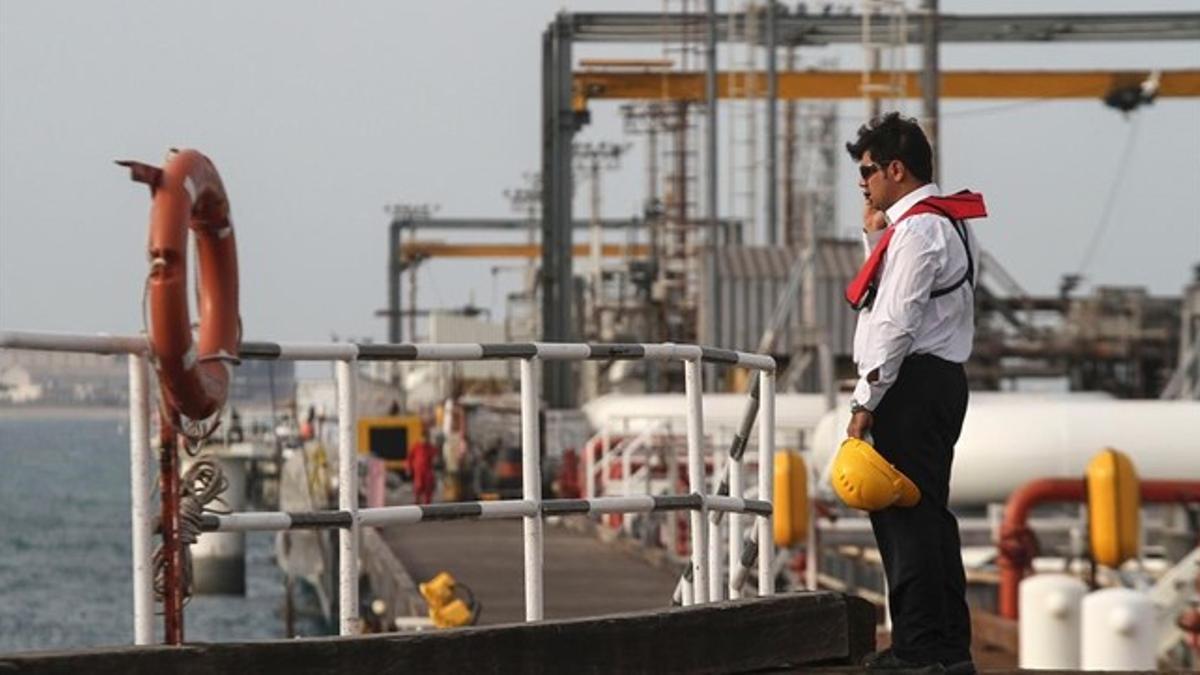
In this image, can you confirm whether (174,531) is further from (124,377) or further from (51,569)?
(51,569)

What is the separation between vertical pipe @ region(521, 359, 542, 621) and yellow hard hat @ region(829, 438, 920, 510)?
1225 millimetres

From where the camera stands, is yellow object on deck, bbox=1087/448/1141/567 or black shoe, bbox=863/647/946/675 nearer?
black shoe, bbox=863/647/946/675

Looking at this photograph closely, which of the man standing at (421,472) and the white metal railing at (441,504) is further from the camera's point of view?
the man standing at (421,472)

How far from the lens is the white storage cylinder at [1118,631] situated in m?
18.3

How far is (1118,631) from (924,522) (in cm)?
1027

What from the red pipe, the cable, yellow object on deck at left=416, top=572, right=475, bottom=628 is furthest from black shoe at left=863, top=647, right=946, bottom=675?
the red pipe

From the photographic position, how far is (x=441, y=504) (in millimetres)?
8938

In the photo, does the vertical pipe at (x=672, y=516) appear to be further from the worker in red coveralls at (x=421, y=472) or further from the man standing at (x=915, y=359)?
the man standing at (x=915, y=359)

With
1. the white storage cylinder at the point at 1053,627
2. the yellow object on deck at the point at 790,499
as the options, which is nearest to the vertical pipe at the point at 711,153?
the yellow object on deck at the point at 790,499

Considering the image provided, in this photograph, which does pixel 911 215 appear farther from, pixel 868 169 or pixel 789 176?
pixel 789 176

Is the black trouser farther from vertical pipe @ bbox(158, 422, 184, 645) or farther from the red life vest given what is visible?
vertical pipe @ bbox(158, 422, 184, 645)

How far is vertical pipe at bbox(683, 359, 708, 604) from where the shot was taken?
32.3 feet

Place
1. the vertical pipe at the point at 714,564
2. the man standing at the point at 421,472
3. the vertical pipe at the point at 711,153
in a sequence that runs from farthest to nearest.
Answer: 1. the vertical pipe at the point at 711,153
2. the man standing at the point at 421,472
3. the vertical pipe at the point at 714,564

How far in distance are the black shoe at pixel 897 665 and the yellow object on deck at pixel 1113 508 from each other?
13.9 meters
